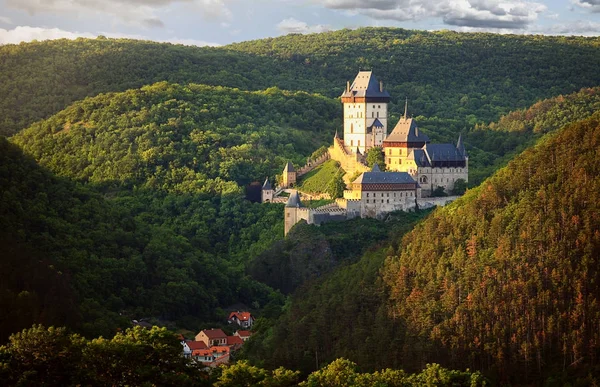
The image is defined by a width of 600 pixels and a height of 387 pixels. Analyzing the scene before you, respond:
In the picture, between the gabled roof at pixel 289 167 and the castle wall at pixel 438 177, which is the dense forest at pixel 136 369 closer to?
the castle wall at pixel 438 177

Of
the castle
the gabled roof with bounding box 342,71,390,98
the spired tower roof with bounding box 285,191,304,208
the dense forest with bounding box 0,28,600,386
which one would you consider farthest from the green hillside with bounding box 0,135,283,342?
the gabled roof with bounding box 342,71,390,98

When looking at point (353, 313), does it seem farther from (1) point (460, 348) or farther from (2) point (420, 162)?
(2) point (420, 162)

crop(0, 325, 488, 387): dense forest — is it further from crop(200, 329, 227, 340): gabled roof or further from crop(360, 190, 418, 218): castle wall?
crop(360, 190, 418, 218): castle wall

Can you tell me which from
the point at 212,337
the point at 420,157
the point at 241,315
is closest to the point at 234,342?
the point at 212,337

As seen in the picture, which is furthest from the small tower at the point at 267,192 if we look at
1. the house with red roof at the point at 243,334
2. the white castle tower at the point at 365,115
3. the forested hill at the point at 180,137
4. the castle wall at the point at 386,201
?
the house with red roof at the point at 243,334

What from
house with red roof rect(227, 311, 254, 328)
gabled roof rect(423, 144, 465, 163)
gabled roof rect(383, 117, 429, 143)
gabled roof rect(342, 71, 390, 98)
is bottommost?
house with red roof rect(227, 311, 254, 328)

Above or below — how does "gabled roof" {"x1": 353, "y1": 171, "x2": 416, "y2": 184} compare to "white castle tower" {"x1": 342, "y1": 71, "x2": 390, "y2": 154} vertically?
below

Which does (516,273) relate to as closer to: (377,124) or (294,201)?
(294,201)
